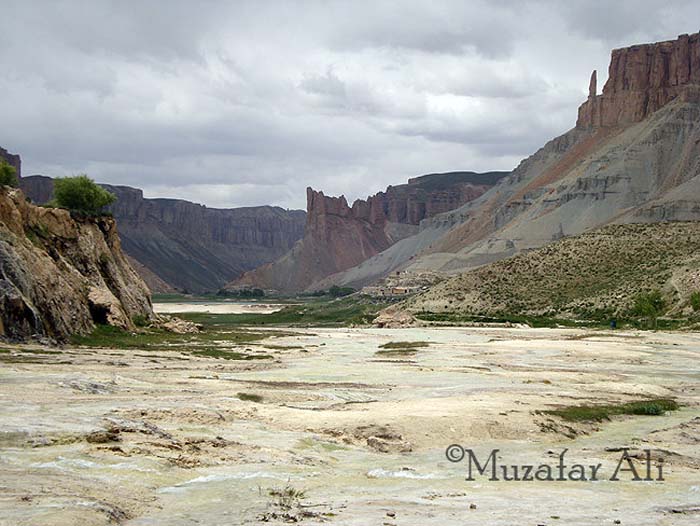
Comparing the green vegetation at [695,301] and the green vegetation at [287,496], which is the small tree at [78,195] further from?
the green vegetation at [287,496]

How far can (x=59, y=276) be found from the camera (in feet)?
181

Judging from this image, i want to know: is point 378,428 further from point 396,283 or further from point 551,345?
point 396,283

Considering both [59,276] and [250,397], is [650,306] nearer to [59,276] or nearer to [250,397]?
[59,276]

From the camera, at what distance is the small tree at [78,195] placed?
8156cm

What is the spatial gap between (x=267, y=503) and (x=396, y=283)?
566 ft

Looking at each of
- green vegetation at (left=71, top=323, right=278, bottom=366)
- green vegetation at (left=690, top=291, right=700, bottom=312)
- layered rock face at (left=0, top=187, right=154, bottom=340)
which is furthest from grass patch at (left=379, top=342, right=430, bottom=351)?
green vegetation at (left=690, top=291, right=700, bottom=312)

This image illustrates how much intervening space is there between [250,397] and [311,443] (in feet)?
25.9

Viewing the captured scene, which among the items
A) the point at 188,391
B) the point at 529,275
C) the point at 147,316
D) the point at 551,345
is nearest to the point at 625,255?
the point at 529,275

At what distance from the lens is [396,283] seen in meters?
190

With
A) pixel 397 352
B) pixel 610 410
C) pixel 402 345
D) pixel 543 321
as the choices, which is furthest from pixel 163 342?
pixel 543 321

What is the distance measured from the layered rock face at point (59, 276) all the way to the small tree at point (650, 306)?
49420 mm

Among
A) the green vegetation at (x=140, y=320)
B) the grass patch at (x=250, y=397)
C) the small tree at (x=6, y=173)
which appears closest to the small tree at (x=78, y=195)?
the small tree at (x=6, y=173)

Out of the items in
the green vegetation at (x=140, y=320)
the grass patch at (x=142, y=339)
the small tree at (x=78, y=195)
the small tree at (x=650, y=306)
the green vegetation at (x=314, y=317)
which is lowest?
the green vegetation at (x=314, y=317)

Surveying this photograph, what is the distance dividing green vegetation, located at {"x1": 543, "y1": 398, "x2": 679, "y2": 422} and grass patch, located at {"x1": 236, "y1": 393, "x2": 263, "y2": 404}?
983 cm
